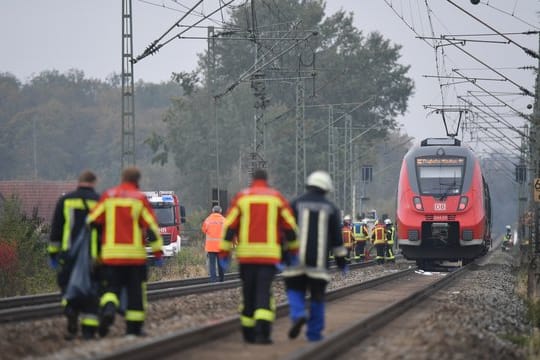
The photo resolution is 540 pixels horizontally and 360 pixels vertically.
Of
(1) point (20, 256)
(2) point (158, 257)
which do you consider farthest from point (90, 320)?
(1) point (20, 256)

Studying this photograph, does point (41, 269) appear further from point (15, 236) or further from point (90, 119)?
point (90, 119)

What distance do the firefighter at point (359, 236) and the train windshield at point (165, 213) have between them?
22.9 ft

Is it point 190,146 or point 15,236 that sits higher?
point 190,146

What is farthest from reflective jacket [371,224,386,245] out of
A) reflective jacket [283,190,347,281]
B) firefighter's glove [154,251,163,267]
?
reflective jacket [283,190,347,281]

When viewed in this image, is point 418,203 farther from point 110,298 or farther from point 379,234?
point 110,298

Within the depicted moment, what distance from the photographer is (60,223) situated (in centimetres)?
1314

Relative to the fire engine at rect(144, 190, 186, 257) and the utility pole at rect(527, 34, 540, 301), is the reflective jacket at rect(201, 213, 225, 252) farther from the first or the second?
the fire engine at rect(144, 190, 186, 257)

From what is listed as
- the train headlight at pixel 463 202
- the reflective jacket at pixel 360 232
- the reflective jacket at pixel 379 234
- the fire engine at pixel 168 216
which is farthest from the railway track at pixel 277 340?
the fire engine at pixel 168 216

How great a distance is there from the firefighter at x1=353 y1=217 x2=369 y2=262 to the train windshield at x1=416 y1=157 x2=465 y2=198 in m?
8.96

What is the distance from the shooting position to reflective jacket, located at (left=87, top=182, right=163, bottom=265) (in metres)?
12.3

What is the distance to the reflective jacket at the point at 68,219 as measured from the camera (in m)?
13.1

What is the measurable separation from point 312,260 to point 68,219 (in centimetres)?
300

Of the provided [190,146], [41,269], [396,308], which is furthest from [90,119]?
[396,308]

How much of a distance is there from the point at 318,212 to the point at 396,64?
77.8 meters
